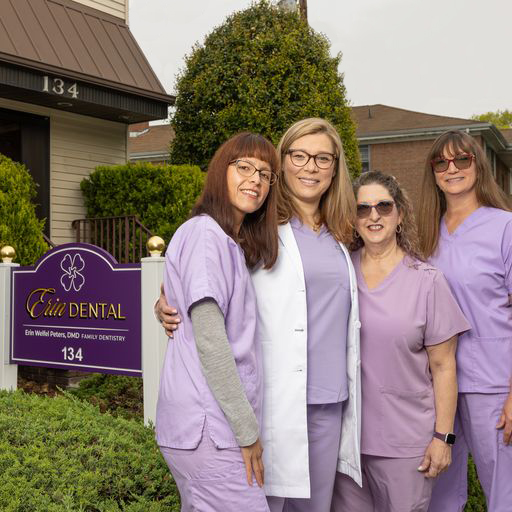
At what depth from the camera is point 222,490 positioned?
83.8 inches

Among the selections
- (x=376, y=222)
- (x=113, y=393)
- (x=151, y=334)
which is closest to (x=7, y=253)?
(x=113, y=393)

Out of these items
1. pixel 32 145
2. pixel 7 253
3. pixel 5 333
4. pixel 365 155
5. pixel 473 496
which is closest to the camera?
pixel 473 496

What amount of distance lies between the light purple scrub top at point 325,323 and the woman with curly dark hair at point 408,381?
0.15 meters

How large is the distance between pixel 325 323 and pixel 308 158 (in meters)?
0.67

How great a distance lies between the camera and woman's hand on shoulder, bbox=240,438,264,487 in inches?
84.6

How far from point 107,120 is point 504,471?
8784mm

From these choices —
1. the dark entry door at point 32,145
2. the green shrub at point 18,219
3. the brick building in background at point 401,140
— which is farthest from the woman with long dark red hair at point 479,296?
the brick building in background at point 401,140

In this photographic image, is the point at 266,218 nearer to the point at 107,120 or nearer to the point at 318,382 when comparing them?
the point at 318,382

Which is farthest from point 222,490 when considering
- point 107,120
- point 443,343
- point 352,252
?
point 107,120

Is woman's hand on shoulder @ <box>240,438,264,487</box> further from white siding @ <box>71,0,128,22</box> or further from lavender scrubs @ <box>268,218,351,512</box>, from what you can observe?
white siding @ <box>71,0,128,22</box>

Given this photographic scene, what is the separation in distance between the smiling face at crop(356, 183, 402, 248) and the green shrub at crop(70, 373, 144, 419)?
10.4 ft

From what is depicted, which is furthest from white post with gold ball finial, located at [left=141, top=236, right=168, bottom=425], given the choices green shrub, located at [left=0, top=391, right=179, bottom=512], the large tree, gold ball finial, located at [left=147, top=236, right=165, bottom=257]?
the large tree

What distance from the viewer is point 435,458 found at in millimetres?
2676

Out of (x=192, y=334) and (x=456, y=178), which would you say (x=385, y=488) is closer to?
(x=192, y=334)
